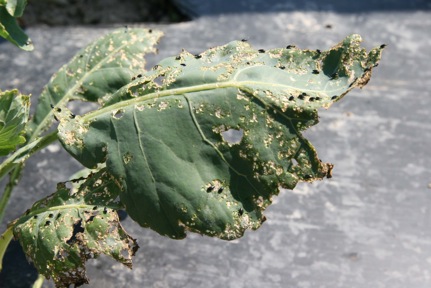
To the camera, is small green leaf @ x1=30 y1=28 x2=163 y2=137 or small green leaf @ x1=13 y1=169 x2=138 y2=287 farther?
small green leaf @ x1=30 y1=28 x2=163 y2=137

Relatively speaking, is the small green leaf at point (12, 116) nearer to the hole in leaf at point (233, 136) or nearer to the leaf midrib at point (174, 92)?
the leaf midrib at point (174, 92)

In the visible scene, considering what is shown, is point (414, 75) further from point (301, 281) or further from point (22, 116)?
point (22, 116)

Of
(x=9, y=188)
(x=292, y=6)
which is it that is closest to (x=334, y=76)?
(x=9, y=188)

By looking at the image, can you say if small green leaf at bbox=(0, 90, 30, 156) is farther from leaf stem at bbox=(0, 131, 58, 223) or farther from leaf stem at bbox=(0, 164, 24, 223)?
leaf stem at bbox=(0, 164, 24, 223)

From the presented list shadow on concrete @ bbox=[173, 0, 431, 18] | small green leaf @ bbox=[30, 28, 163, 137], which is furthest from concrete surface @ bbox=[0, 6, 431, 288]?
small green leaf @ bbox=[30, 28, 163, 137]

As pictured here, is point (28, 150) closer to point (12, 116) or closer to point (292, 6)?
point (12, 116)
